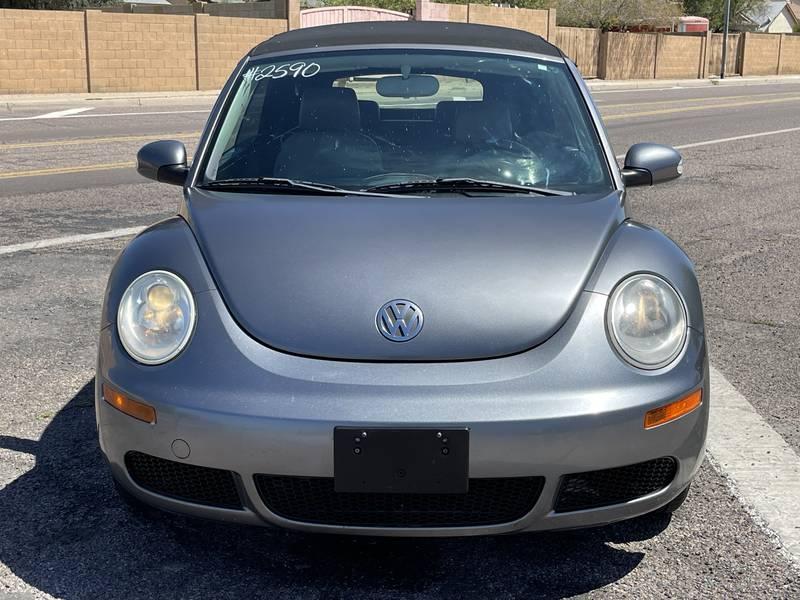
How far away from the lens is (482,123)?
3951mm

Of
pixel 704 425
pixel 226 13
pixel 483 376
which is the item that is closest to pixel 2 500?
pixel 483 376

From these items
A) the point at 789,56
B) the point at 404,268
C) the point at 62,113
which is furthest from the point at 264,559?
the point at 789,56

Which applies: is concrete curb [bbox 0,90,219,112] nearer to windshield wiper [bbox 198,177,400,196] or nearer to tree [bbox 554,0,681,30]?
windshield wiper [bbox 198,177,400,196]

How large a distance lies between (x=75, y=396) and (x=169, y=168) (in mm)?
1067

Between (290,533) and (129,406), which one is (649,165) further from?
(129,406)

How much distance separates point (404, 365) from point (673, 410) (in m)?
0.71

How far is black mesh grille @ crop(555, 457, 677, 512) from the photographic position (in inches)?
107

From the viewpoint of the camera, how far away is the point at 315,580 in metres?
2.91

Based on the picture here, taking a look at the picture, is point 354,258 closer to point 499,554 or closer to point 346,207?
point 346,207

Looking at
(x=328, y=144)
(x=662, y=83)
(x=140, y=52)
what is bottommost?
(x=662, y=83)

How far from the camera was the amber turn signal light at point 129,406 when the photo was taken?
8.87 feet

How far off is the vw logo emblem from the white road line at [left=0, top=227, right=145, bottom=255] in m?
5.16

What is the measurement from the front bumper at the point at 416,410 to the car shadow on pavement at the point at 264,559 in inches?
10.1

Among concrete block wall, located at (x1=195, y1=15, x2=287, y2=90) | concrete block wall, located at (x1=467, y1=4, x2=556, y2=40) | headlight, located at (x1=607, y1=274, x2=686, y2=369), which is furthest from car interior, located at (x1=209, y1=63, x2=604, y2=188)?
concrete block wall, located at (x1=467, y1=4, x2=556, y2=40)
